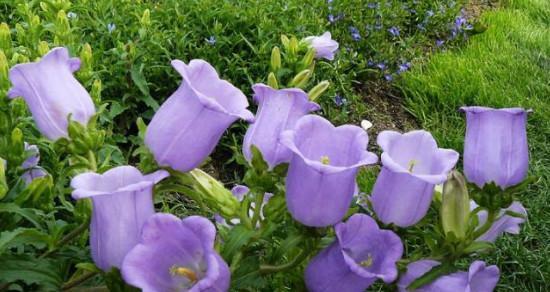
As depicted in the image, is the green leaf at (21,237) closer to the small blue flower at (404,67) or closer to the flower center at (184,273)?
the flower center at (184,273)

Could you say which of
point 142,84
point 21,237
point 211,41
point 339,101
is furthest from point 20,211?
point 339,101

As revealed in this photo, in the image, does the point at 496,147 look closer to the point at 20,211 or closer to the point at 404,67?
the point at 20,211

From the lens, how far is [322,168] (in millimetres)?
1159

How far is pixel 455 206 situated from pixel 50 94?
0.75 metres

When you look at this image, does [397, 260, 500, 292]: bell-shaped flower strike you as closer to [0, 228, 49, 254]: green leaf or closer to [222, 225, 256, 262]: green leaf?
[222, 225, 256, 262]: green leaf

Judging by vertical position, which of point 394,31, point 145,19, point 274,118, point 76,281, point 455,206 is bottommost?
point 394,31

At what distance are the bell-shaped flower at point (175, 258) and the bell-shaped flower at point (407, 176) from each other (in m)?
0.33

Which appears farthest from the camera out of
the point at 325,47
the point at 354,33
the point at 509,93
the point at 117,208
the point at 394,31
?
the point at 394,31

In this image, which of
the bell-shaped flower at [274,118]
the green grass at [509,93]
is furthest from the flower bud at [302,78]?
the green grass at [509,93]

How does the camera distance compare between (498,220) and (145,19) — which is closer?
(498,220)

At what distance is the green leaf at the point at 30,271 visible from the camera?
1327mm

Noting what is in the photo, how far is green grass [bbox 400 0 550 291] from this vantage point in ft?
9.14

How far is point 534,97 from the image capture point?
395cm

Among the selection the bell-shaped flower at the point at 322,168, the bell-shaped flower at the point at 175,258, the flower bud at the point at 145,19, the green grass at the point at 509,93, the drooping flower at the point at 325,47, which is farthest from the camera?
the flower bud at the point at 145,19
